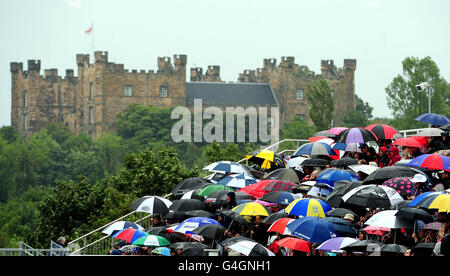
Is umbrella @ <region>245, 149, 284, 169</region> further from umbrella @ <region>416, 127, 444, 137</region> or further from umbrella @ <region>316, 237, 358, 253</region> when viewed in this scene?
umbrella @ <region>316, 237, 358, 253</region>

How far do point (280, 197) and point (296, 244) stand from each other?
3297 millimetres

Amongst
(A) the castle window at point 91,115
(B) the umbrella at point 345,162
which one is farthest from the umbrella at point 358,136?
(A) the castle window at point 91,115

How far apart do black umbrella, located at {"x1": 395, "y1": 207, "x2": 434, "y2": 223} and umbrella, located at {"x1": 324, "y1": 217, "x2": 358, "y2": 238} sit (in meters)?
1.02

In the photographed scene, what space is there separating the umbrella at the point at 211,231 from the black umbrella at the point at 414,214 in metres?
3.77

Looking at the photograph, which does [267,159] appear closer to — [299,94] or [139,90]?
[139,90]

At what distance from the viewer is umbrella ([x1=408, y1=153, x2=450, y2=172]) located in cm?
1983

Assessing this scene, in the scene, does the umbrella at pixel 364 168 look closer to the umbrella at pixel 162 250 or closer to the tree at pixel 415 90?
the umbrella at pixel 162 250

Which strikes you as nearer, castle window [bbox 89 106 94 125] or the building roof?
the building roof

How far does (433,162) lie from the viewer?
65.4 ft

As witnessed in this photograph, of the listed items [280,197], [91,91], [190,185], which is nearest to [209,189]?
[190,185]

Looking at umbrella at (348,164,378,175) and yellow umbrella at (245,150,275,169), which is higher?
umbrella at (348,164,378,175)

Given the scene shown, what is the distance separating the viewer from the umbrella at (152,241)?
19891 millimetres

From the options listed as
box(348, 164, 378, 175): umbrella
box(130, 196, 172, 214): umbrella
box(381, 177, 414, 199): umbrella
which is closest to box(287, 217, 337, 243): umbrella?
box(381, 177, 414, 199): umbrella
